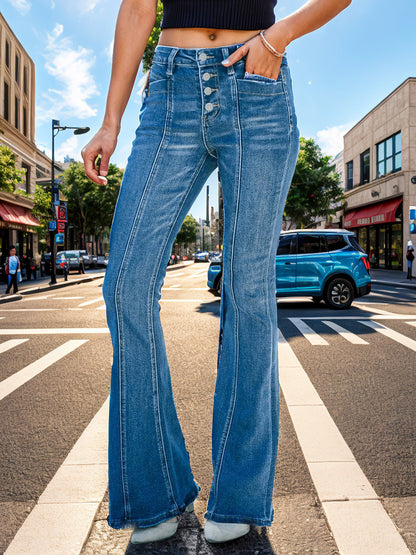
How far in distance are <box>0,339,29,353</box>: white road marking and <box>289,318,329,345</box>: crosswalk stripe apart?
347cm

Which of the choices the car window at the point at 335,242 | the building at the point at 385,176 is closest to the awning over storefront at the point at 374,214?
the building at the point at 385,176

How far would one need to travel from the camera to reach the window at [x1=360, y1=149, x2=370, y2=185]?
33000 millimetres

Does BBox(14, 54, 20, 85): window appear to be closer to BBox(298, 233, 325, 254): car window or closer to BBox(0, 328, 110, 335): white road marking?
BBox(298, 233, 325, 254): car window

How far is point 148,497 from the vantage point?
1379mm

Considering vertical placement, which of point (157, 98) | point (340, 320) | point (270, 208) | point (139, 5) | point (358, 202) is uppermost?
point (358, 202)

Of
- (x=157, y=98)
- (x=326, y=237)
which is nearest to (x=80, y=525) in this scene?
(x=157, y=98)

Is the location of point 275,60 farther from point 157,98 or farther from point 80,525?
point 80,525

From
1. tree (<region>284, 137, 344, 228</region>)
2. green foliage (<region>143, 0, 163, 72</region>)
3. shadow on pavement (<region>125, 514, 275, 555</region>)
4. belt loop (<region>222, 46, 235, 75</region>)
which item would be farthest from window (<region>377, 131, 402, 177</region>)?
shadow on pavement (<region>125, 514, 275, 555</region>)

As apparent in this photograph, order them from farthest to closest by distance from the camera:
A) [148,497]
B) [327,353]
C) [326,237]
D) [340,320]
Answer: [326,237] → [340,320] → [327,353] → [148,497]

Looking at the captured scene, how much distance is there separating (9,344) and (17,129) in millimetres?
28666

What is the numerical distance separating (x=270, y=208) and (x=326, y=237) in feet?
30.4

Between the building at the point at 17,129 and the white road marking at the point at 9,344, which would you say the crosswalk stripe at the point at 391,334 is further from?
the building at the point at 17,129

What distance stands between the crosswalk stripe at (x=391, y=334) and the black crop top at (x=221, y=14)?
4323mm

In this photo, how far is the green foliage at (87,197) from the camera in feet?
164
